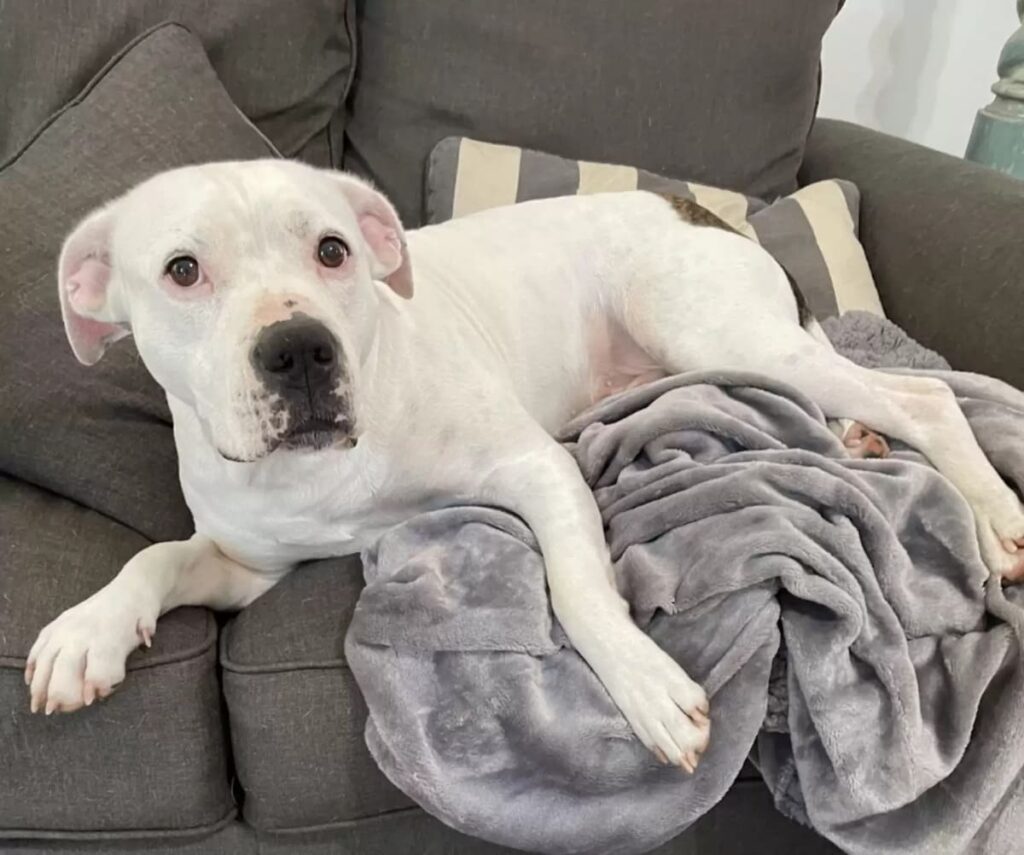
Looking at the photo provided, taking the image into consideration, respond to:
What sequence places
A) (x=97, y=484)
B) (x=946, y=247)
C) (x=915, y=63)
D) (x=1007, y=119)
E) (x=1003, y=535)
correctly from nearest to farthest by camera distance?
(x=1003, y=535) < (x=97, y=484) < (x=946, y=247) < (x=1007, y=119) < (x=915, y=63)

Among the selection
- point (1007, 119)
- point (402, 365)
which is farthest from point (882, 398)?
point (1007, 119)

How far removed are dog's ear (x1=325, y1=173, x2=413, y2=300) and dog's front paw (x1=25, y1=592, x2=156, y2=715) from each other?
21.0 inches

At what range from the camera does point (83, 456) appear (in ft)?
4.93

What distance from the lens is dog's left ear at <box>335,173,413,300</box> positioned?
134 cm

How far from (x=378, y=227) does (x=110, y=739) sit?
0.71m

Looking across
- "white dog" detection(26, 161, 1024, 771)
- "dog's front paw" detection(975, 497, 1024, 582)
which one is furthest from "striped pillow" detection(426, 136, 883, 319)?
"dog's front paw" detection(975, 497, 1024, 582)

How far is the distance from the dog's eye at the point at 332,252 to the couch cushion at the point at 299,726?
44 centimetres

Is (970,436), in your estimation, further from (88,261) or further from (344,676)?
(88,261)

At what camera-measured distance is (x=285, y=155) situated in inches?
83.2

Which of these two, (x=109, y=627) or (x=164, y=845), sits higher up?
(x=109, y=627)

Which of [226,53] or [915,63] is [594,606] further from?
[915,63]

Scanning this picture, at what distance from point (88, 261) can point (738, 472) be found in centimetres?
84

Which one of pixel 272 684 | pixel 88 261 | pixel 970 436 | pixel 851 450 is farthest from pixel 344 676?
pixel 970 436

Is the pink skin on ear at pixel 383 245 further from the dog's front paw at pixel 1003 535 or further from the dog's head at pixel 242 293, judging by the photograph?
the dog's front paw at pixel 1003 535
